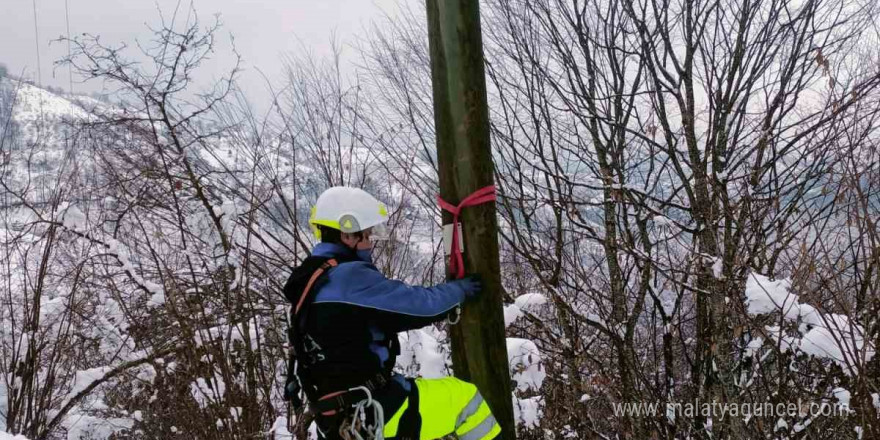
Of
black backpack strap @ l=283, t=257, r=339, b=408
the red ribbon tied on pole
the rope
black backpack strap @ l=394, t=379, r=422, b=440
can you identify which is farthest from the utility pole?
black backpack strap @ l=283, t=257, r=339, b=408

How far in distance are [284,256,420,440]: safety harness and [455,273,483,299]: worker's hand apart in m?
0.56

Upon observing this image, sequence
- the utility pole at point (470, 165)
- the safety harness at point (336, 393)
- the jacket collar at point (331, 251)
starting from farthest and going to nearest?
the jacket collar at point (331, 251) → the safety harness at point (336, 393) → the utility pole at point (470, 165)

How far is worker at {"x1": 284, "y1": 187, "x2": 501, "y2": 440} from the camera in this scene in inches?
90.6

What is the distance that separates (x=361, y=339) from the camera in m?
2.38

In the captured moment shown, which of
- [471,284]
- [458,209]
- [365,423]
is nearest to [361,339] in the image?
[365,423]

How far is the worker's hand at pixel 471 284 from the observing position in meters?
2.25

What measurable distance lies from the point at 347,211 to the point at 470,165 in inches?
25.0

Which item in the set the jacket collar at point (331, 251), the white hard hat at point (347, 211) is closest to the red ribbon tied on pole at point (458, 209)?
the white hard hat at point (347, 211)

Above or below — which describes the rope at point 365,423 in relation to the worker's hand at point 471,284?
below

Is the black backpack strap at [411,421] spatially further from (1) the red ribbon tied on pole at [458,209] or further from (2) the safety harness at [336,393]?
(1) the red ribbon tied on pole at [458,209]

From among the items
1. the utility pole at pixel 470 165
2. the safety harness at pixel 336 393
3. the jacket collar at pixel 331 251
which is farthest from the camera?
the jacket collar at pixel 331 251

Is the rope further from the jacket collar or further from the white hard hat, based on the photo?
the white hard hat

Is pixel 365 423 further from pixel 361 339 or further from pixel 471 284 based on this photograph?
pixel 471 284

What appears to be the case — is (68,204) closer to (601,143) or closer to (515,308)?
(515,308)
